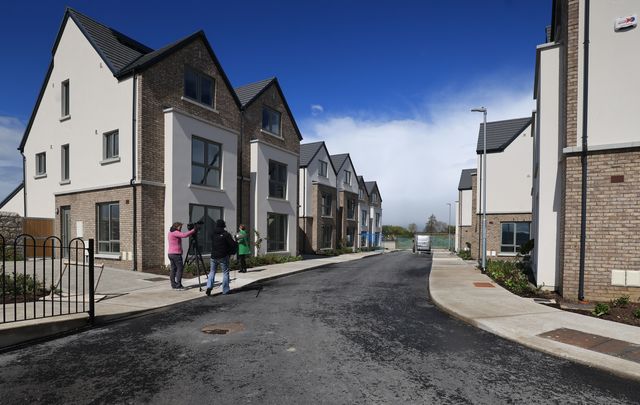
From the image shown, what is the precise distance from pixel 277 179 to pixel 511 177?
14.2 m

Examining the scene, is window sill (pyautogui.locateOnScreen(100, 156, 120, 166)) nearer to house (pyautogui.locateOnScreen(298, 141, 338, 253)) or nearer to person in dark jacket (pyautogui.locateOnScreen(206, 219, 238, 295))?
person in dark jacket (pyautogui.locateOnScreen(206, 219, 238, 295))

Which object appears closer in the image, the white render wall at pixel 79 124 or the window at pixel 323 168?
the white render wall at pixel 79 124

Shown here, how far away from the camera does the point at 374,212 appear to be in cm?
5119

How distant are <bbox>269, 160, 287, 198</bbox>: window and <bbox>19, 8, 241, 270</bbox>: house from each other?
11.5 feet

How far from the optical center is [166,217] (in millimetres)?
14008

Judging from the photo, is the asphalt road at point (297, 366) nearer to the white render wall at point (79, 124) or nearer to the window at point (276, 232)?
the white render wall at point (79, 124)

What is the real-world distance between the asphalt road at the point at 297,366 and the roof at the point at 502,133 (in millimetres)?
18713

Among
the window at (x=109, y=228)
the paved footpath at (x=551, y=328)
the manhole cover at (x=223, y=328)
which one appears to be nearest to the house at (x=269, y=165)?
the window at (x=109, y=228)

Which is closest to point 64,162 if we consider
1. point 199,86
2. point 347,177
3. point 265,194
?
point 199,86

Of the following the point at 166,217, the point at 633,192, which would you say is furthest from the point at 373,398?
the point at 166,217

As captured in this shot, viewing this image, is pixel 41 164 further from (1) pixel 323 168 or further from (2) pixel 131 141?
(1) pixel 323 168

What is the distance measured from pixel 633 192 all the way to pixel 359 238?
32.8 meters

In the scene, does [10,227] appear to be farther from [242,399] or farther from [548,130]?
[548,130]

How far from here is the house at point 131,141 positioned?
44.5 feet
